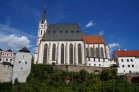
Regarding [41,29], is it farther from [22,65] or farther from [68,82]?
[68,82]

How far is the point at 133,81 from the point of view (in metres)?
40.6

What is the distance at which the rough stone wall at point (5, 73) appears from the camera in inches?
1604

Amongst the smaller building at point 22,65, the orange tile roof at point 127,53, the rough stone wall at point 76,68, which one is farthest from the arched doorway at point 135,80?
the smaller building at point 22,65

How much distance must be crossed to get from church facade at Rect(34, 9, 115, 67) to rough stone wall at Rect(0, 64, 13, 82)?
1114 cm

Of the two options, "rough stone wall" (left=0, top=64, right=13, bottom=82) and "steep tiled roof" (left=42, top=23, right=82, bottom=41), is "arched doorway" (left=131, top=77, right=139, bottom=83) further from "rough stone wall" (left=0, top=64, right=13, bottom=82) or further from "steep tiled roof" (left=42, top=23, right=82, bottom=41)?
"rough stone wall" (left=0, top=64, right=13, bottom=82)

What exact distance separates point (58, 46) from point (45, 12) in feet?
79.0

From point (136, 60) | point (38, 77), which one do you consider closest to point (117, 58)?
point (136, 60)

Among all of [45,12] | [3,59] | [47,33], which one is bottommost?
[3,59]

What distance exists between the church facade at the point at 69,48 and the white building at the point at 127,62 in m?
4.21

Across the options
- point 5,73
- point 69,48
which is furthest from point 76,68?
point 5,73

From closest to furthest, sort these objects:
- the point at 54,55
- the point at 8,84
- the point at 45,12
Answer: the point at 8,84
the point at 54,55
the point at 45,12

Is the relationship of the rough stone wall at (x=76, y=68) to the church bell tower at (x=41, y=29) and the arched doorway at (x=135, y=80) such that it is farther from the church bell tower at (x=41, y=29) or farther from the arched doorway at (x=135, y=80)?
the church bell tower at (x=41, y=29)

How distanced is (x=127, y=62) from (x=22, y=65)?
109 ft

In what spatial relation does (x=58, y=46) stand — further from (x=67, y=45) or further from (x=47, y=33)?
(x=47, y=33)
